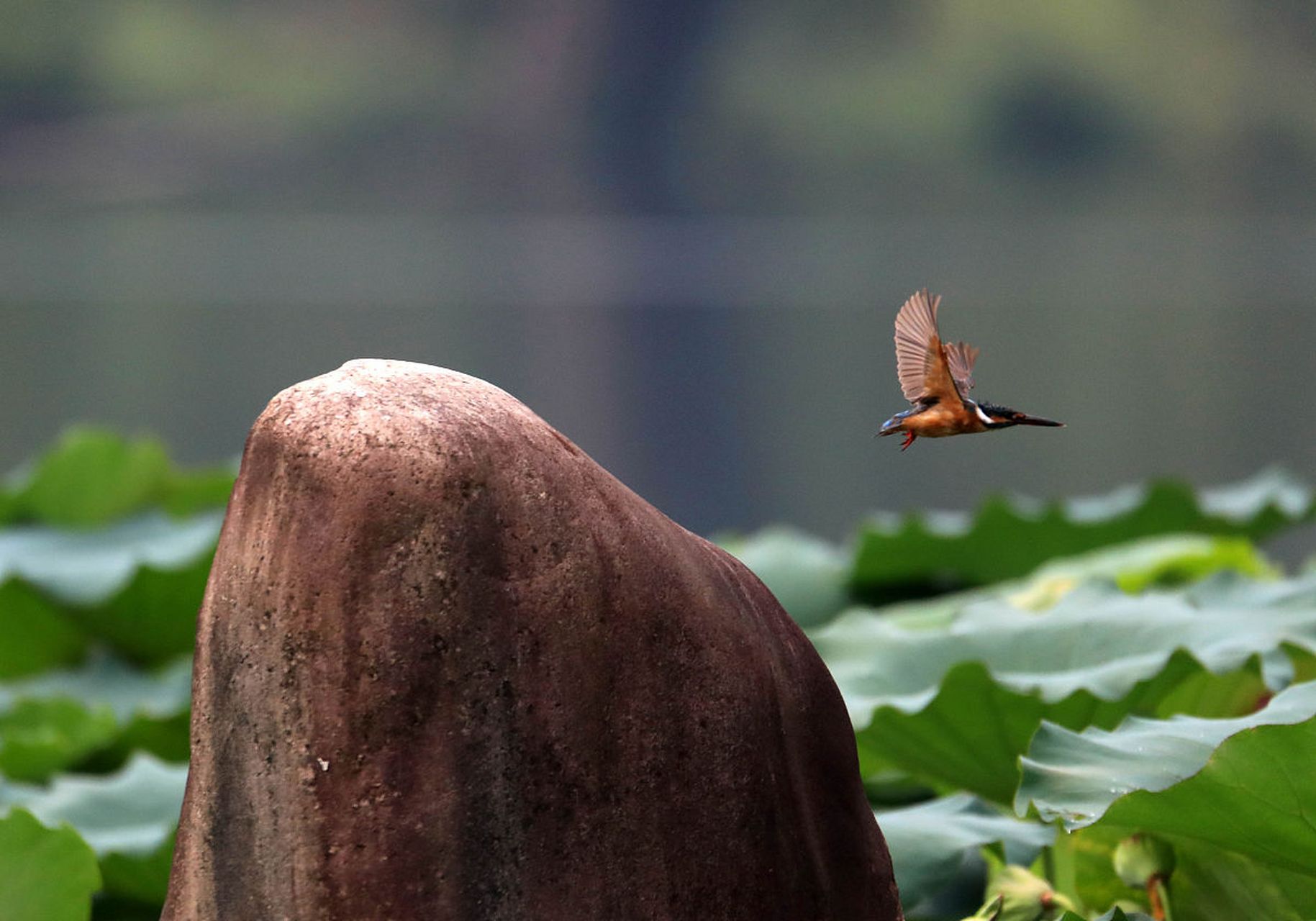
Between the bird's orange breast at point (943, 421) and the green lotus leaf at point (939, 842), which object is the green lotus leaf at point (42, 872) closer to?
the green lotus leaf at point (939, 842)

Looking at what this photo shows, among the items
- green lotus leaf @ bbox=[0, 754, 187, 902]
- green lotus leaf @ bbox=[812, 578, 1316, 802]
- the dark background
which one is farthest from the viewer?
the dark background

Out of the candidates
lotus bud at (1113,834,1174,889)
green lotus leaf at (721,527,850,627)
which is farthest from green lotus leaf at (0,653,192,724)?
lotus bud at (1113,834,1174,889)

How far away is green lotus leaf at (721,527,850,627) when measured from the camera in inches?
81.7

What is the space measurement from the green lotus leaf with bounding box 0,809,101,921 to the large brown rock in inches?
9.5

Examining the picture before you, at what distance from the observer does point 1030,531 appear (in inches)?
84.0

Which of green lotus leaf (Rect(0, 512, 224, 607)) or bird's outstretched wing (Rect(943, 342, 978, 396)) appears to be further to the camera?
green lotus leaf (Rect(0, 512, 224, 607))

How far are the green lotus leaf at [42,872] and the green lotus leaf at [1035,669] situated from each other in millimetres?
541

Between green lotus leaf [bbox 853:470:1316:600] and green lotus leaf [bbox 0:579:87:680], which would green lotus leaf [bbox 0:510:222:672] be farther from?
green lotus leaf [bbox 853:470:1316:600]

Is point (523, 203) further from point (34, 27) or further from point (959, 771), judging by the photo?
point (959, 771)

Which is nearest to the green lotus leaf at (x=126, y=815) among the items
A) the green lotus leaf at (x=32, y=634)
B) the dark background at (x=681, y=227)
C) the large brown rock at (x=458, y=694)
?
the large brown rock at (x=458, y=694)

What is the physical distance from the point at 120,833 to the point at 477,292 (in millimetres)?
3299

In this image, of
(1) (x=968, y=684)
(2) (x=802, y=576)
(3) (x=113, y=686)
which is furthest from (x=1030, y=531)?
(3) (x=113, y=686)

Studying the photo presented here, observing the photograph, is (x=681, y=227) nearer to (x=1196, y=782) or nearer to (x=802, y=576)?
(x=802, y=576)

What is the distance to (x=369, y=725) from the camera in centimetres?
70
